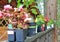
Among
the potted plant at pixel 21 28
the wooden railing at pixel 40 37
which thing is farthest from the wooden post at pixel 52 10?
the potted plant at pixel 21 28

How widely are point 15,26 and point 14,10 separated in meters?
0.15

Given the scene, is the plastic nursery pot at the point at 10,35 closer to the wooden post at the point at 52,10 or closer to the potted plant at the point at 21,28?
the potted plant at the point at 21,28

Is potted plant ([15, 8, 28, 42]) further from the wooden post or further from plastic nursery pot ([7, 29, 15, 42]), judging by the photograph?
the wooden post

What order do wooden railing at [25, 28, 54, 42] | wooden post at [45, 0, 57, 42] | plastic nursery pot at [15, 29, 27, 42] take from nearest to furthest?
plastic nursery pot at [15, 29, 27, 42], wooden railing at [25, 28, 54, 42], wooden post at [45, 0, 57, 42]

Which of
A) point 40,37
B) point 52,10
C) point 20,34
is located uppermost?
point 52,10

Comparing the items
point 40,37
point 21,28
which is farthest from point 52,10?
point 21,28

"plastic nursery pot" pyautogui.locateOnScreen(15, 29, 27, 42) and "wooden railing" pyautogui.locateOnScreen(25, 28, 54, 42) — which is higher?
"plastic nursery pot" pyautogui.locateOnScreen(15, 29, 27, 42)

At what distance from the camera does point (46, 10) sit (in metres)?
4.84

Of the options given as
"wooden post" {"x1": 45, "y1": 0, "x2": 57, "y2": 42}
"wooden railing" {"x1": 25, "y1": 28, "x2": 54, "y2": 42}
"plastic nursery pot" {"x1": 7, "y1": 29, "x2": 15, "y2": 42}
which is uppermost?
"wooden post" {"x1": 45, "y1": 0, "x2": 57, "y2": 42}

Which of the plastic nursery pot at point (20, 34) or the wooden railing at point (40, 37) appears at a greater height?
the plastic nursery pot at point (20, 34)

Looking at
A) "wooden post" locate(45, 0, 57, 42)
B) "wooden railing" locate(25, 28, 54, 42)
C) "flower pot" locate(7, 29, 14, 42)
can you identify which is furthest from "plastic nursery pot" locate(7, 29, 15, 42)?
"wooden post" locate(45, 0, 57, 42)

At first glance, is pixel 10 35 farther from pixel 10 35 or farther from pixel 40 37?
pixel 40 37

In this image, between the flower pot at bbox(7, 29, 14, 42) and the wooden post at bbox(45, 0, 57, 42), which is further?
the wooden post at bbox(45, 0, 57, 42)

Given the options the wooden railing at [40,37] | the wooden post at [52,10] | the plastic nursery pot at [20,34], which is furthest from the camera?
the wooden post at [52,10]
